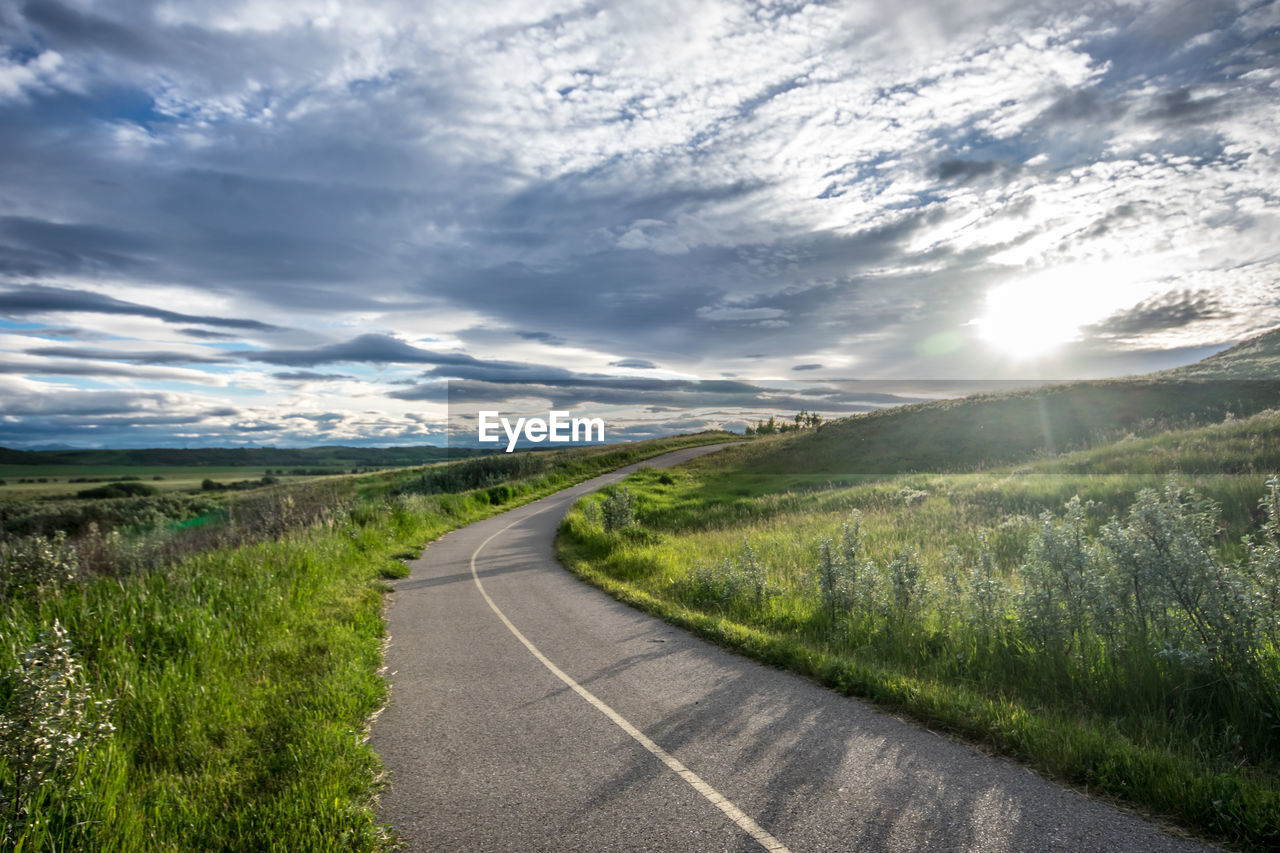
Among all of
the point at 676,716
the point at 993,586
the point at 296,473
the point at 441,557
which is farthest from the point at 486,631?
the point at 296,473

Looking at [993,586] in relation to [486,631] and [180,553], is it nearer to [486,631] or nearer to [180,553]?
[486,631]

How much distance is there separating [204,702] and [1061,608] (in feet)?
32.8

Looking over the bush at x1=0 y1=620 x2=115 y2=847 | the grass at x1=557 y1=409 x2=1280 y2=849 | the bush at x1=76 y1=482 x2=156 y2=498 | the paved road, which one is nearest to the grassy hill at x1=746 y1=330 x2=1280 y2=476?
the grass at x1=557 y1=409 x2=1280 y2=849

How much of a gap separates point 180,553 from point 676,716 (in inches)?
487

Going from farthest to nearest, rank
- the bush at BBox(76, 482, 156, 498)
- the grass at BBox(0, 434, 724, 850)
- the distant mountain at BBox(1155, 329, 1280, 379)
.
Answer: the distant mountain at BBox(1155, 329, 1280, 379) → the bush at BBox(76, 482, 156, 498) → the grass at BBox(0, 434, 724, 850)

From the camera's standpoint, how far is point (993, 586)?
8406 millimetres

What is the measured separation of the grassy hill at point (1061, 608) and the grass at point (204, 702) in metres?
5.33

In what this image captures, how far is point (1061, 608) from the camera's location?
783 cm

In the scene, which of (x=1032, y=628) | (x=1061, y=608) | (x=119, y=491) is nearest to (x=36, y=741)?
(x=1032, y=628)

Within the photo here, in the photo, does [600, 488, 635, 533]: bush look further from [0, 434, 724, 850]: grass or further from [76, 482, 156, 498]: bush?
[76, 482, 156, 498]: bush

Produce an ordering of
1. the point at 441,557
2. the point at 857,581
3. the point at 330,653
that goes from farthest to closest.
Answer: the point at 441,557 → the point at 857,581 → the point at 330,653

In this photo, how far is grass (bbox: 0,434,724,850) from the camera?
470cm

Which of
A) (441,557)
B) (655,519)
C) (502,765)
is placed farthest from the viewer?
(655,519)

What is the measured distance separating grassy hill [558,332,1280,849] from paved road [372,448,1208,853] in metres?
0.53
